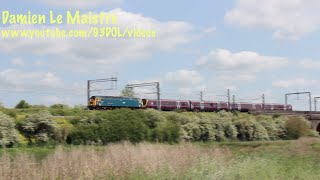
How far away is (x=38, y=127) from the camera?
111 feet

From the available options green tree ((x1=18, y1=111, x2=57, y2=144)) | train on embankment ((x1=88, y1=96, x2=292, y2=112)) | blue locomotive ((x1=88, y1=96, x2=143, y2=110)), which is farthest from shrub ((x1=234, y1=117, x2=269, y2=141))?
green tree ((x1=18, y1=111, x2=57, y2=144))

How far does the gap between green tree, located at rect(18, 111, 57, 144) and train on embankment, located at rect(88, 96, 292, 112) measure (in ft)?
86.3

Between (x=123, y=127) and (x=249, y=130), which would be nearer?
(x=123, y=127)

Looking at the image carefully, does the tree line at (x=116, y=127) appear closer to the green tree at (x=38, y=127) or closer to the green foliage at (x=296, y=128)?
the green tree at (x=38, y=127)

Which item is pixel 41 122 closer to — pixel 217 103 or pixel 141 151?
pixel 141 151

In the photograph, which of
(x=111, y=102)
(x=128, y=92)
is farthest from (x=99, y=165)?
(x=128, y=92)


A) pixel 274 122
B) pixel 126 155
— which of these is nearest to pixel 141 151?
pixel 126 155

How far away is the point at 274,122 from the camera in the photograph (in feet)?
201

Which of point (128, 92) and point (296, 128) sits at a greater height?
point (128, 92)

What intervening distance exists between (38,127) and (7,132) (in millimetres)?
3025

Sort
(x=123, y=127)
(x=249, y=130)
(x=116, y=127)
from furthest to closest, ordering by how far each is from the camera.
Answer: (x=249, y=130), (x=123, y=127), (x=116, y=127)

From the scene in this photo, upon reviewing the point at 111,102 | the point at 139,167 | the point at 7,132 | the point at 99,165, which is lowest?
the point at 139,167

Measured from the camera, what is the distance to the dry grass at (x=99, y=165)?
36.9ft

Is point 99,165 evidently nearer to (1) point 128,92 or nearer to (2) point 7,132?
(2) point 7,132
